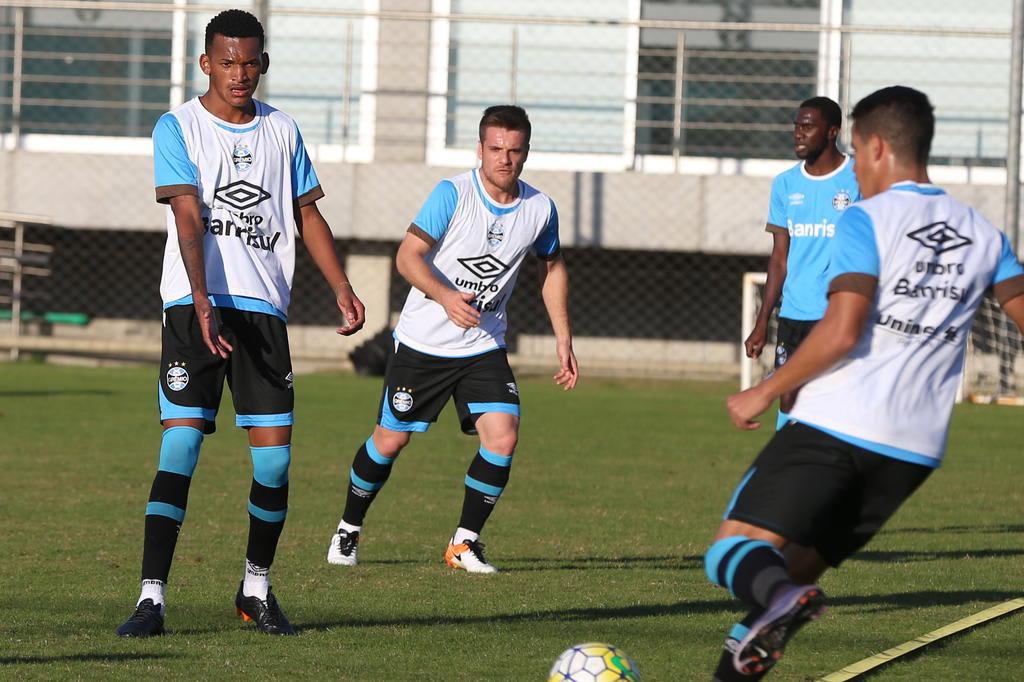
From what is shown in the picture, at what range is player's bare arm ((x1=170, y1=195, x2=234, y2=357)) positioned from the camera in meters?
4.91

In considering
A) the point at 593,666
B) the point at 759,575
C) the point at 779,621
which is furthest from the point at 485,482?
the point at 779,621

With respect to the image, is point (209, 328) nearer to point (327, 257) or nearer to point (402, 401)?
point (327, 257)

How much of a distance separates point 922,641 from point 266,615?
6.86 ft

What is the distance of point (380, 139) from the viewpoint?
689 inches

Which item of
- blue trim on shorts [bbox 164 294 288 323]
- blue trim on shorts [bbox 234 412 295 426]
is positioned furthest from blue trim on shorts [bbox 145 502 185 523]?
blue trim on shorts [bbox 164 294 288 323]

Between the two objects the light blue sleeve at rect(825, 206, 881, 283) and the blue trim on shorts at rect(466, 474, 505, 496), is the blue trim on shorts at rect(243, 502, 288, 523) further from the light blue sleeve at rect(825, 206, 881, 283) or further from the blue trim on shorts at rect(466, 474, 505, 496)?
the light blue sleeve at rect(825, 206, 881, 283)

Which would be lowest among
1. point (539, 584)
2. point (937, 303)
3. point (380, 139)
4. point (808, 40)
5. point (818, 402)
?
point (539, 584)

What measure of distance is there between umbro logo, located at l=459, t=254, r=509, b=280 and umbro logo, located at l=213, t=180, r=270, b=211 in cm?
175

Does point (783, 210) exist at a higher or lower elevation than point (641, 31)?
lower

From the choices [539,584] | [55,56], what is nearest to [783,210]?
[539,584]

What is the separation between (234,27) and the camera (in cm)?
512

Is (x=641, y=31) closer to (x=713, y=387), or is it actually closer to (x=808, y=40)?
(x=808, y=40)

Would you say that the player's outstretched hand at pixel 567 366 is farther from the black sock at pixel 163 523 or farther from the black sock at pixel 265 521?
the black sock at pixel 163 523

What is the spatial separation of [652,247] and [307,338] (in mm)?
4545
